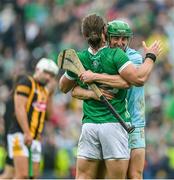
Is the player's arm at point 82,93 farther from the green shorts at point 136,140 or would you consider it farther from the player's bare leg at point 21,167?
the player's bare leg at point 21,167

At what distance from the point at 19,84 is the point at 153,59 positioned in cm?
374

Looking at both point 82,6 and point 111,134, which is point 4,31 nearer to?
point 82,6

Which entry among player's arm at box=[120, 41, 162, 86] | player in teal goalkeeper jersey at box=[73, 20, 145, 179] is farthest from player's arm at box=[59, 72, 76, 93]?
player in teal goalkeeper jersey at box=[73, 20, 145, 179]

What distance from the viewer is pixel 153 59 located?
25.3 feet

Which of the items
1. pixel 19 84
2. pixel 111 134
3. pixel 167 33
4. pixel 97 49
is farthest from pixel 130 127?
pixel 167 33

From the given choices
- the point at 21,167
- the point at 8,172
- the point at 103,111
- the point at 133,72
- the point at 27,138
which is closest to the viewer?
the point at 133,72

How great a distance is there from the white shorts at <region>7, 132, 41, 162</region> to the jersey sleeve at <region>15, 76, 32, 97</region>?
1.91ft

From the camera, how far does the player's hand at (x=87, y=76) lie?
7782 mm

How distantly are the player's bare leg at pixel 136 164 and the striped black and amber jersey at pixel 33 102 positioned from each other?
2.81m

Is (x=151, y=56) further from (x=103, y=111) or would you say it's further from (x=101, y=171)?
(x=101, y=171)

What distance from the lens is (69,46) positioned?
18.2 metres

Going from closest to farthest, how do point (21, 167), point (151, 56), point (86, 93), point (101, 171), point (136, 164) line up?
point (151, 56) → point (86, 93) → point (101, 171) → point (136, 164) → point (21, 167)

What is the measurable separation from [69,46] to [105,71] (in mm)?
10502

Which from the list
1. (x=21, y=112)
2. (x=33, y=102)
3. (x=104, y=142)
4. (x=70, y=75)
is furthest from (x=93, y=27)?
(x=33, y=102)
